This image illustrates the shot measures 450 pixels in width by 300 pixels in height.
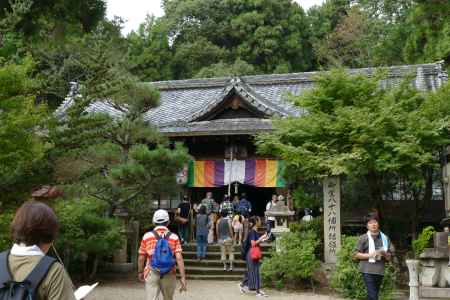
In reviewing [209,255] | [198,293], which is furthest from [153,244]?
[209,255]

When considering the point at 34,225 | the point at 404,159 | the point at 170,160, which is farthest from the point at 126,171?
the point at 34,225

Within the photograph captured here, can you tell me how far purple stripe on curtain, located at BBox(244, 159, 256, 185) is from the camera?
21219 mm

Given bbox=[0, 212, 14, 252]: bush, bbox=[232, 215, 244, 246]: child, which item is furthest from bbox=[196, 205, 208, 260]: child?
bbox=[0, 212, 14, 252]: bush

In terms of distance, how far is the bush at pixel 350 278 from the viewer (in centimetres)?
1250

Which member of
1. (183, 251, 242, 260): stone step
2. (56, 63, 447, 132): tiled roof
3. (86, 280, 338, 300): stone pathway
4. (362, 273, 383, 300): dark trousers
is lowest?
(86, 280, 338, 300): stone pathway

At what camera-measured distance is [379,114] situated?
558 inches

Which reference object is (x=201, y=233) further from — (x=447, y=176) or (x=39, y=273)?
(x=39, y=273)

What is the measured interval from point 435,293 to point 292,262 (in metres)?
3.15

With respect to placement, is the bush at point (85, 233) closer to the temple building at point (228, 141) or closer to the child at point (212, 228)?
the child at point (212, 228)

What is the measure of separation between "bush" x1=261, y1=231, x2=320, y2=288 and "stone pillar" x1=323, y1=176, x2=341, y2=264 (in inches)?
14.5

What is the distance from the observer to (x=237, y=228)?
1823 cm

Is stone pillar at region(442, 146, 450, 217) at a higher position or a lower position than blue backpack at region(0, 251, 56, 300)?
higher

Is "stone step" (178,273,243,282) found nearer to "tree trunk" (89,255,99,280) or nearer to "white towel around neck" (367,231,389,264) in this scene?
"tree trunk" (89,255,99,280)

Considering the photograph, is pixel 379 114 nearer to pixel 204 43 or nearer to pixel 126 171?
pixel 126 171
